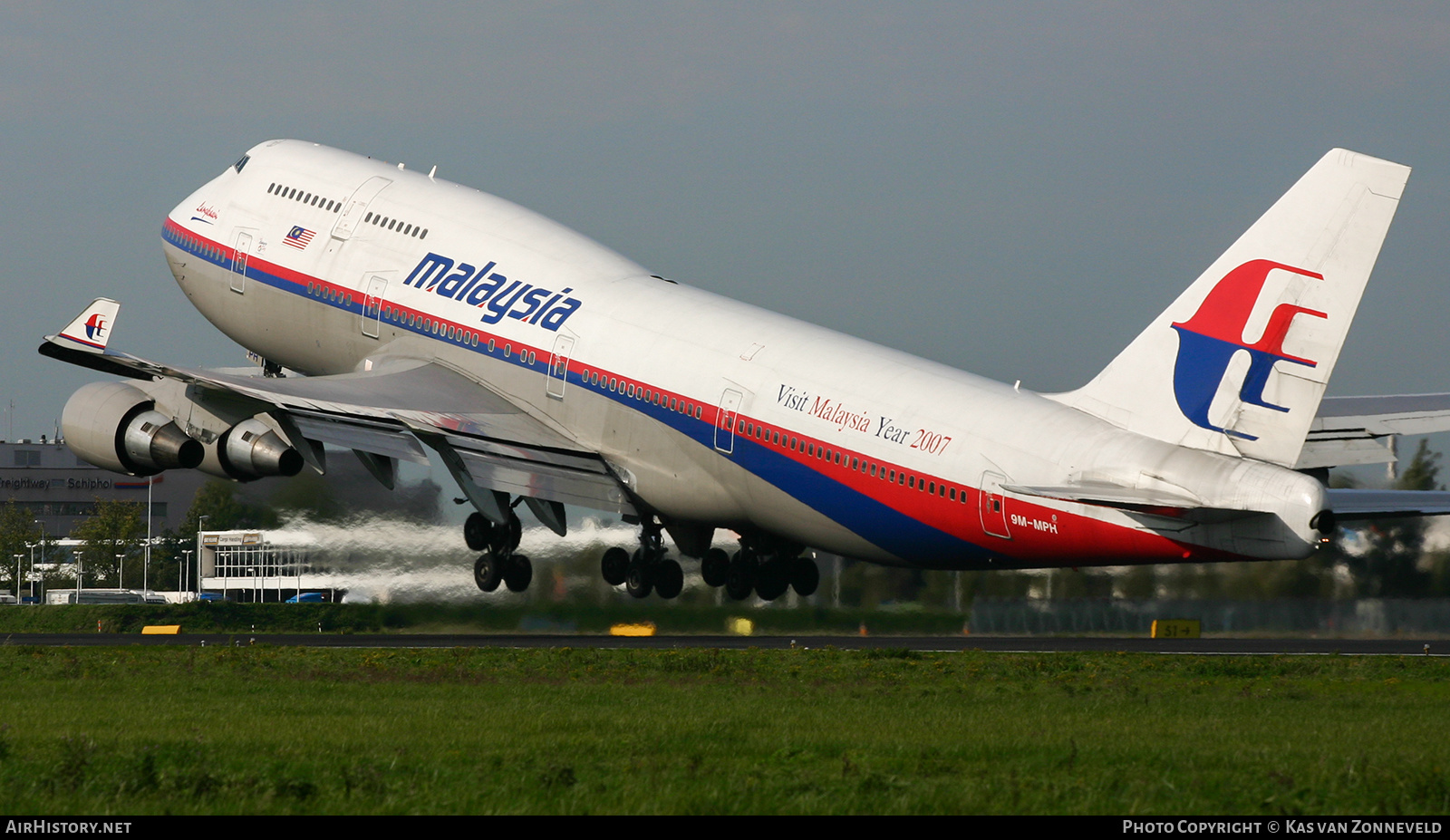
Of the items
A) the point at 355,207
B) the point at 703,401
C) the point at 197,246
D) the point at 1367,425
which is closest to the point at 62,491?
the point at 197,246

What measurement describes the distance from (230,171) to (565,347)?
38.1 ft

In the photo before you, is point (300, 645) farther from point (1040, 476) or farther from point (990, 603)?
point (1040, 476)

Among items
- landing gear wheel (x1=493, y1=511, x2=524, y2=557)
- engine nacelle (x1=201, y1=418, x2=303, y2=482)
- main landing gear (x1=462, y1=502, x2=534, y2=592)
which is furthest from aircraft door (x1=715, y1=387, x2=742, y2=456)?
engine nacelle (x1=201, y1=418, x2=303, y2=482)

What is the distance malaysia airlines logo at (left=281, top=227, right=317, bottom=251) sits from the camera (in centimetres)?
3681

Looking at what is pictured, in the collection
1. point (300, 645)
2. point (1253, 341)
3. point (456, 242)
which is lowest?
point (300, 645)

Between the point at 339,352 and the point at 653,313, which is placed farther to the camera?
the point at 339,352

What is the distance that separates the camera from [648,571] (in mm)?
36219

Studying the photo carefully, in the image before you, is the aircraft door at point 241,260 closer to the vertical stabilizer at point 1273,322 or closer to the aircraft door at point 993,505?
the aircraft door at point 993,505

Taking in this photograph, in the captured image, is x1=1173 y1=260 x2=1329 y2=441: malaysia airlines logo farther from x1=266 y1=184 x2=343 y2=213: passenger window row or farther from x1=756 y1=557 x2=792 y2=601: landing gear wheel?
x1=266 y1=184 x2=343 y2=213: passenger window row

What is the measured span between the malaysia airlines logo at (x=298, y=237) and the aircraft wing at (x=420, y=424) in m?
3.18

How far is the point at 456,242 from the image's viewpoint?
35.0 meters

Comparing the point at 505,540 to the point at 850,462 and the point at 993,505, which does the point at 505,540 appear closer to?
the point at 850,462

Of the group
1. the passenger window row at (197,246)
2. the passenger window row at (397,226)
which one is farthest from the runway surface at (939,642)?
the passenger window row at (397,226)
